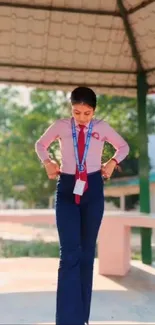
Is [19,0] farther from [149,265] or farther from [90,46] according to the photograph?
[149,265]

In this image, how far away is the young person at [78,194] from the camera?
256 cm

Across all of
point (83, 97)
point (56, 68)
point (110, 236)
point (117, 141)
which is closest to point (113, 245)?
point (110, 236)

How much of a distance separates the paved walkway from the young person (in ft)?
1.67

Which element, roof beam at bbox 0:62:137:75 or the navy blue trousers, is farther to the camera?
roof beam at bbox 0:62:137:75

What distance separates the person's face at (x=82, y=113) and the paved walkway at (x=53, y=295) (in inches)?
50.5

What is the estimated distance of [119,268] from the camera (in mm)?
4867

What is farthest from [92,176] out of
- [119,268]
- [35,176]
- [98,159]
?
[35,176]

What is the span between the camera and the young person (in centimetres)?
256

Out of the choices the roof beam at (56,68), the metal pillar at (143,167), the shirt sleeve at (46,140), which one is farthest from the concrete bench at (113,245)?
the shirt sleeve at (46,140)

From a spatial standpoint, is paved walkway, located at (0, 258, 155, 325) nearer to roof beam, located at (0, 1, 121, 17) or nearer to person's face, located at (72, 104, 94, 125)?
person's face, located at (72, 104, 94, 125)

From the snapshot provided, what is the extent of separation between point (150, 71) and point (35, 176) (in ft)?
41.8

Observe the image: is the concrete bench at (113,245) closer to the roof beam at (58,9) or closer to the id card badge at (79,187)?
the roof beam at (58,9)

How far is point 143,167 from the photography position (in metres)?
5.64

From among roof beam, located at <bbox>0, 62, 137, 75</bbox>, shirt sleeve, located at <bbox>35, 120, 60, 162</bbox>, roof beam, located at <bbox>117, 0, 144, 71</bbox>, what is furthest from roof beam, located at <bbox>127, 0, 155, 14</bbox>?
shirt sleeve, located at <bbox>35, 120, 60, 162</bbox>
